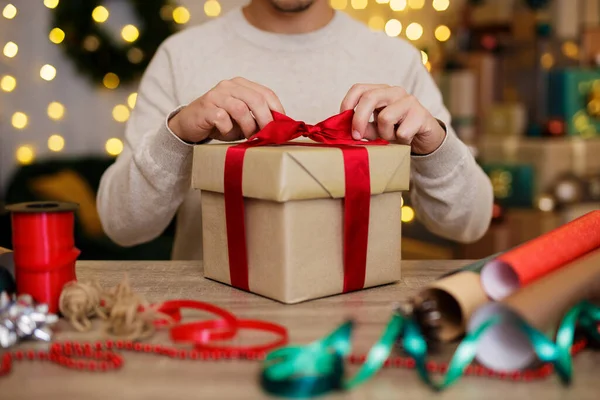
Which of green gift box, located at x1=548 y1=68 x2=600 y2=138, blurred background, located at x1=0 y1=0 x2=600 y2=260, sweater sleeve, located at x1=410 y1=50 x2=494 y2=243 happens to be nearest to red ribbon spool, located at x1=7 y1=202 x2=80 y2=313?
sweater sleeve, located at x1=410 y1=50 x2=494 y2=243

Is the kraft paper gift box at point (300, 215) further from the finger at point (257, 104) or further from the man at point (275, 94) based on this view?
the man at point (275, 94)

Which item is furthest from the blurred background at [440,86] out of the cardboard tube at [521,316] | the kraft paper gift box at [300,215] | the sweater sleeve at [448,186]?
the cardboard tube at [521,316]

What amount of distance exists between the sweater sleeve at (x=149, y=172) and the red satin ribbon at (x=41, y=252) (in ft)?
1.08

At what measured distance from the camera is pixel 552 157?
2746 mm

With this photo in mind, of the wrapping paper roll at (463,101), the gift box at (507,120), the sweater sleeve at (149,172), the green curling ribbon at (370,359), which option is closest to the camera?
the green curling ribbon at (370,359)

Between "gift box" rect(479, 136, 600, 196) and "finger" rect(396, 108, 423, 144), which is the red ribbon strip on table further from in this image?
"gift box" rect(479, 136, 600, 196)

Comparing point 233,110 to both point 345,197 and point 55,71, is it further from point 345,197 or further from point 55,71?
point 55,71

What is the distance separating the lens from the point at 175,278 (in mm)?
919

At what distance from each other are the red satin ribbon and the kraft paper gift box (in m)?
0.21

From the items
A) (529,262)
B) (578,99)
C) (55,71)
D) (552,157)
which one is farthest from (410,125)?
(55,71)

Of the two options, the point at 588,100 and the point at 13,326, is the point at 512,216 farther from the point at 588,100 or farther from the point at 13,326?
the point at 13,326

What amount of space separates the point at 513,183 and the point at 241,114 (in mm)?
2154

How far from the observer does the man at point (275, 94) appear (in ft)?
3.72

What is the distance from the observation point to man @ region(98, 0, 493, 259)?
44.6 inches
